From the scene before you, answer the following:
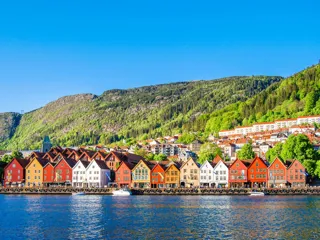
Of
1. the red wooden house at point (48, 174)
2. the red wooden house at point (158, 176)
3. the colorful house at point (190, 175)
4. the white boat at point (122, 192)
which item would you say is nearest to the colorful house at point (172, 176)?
the colorful house at point (190, 175)

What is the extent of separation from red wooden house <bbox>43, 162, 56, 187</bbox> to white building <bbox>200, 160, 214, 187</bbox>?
137 ft

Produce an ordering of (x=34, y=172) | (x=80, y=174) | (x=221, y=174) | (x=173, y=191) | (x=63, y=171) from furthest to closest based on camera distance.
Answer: (x=34, y=172), (x=63, y=171), (x=80, y=174), (x=221, y=174), (x=173, y=191)

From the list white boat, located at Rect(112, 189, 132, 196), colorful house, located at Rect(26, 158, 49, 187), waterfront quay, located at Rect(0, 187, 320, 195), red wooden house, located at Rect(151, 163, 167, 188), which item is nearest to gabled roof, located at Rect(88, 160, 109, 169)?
waterfront quay, located at Rect(0, 187, 320, 195)

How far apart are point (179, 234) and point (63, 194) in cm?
8373

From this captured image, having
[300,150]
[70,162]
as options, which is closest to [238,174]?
[300,150]

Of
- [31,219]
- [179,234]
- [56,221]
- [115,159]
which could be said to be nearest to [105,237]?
[179,234]

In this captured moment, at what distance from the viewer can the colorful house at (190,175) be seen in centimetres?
13415

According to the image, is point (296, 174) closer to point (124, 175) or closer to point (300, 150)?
point (300, 150)

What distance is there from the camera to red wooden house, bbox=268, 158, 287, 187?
124500mm

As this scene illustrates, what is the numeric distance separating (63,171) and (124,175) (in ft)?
58.3

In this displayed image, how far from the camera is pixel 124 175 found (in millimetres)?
138500

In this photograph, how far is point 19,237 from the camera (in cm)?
4800

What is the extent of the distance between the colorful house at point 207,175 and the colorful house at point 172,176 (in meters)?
6.32

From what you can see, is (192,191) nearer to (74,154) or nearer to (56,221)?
(74,154)
